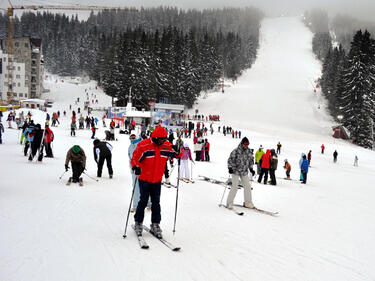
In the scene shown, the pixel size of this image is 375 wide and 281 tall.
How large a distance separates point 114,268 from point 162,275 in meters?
0.64

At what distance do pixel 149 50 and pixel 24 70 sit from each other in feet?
122

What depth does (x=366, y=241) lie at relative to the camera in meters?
6.07

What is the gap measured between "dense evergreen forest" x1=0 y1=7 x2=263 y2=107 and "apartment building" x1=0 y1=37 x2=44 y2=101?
1580cm

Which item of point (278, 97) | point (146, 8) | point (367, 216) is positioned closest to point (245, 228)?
point (367, 216)

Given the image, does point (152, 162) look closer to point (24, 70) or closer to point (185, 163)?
point (185, 163)

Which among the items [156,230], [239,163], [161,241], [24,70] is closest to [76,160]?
[239,163]

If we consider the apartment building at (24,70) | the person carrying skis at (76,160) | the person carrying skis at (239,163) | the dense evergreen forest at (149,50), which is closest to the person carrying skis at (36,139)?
the person carrying skis at (76,160)

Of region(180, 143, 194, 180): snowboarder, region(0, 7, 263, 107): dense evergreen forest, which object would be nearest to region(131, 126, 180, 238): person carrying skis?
region(180, 143, 194, 180): snowboarder

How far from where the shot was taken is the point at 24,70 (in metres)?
76.2

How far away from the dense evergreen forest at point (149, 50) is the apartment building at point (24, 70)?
15.8 meters

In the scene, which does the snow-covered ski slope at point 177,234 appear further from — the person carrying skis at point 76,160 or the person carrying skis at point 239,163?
the person carrying skis at point 239,163

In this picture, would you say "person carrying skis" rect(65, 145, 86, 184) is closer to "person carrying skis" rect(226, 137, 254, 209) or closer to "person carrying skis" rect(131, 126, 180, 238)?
"person carrying skis" rect(226, 137, 254, 209)

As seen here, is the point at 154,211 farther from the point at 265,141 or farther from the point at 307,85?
the point at 307,85

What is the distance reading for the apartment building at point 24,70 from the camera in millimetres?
76188
